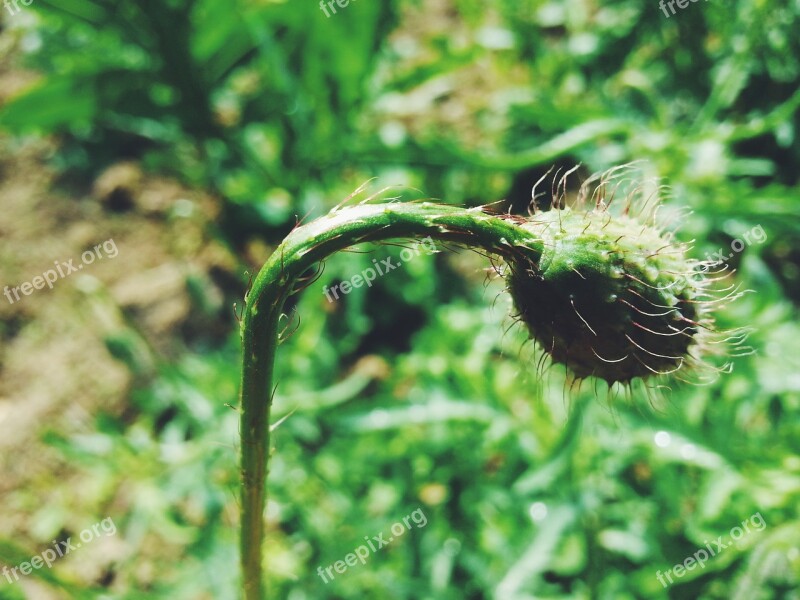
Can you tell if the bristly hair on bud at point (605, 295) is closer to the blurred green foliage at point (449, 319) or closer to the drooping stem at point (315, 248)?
the drooping stem at point (315, 248)

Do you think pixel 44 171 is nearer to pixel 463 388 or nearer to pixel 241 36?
pixel 241 36

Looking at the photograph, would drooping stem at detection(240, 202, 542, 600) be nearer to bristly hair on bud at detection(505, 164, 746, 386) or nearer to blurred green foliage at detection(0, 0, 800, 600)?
bristly hair on bud at detection(505, 164, 746, 386)

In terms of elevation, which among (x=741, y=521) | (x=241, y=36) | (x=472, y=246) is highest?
(x=241, y=36)

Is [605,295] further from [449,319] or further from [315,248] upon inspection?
[449,319]

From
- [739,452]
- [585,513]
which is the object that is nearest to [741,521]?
[739,452]

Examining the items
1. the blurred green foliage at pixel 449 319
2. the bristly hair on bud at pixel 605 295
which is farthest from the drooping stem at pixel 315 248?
the blurred green foliage at pixel 449 319

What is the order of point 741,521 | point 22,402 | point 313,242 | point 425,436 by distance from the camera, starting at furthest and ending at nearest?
point 22,402
point 425,436
point 741,521
point 313,242

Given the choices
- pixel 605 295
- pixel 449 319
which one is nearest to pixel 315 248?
pixel 605 295
